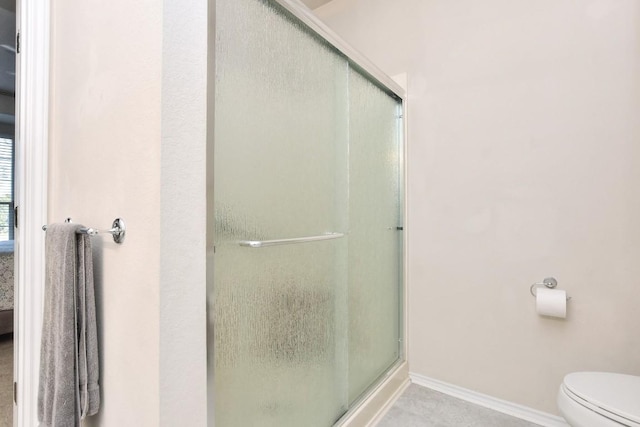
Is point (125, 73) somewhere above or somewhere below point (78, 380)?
above

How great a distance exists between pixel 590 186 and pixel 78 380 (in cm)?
214

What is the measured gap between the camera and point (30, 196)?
1.25m

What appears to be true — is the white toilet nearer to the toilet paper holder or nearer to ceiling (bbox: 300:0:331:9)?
the toilet paper holder

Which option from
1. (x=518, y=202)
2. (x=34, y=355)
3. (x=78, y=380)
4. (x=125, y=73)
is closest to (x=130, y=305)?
(x=78, y=380)

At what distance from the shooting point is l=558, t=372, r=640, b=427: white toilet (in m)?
1.09

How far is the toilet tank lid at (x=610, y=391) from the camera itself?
3.61 feet

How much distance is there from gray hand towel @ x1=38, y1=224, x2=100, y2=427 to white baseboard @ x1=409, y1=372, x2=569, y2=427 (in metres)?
1.76

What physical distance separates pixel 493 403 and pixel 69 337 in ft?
6.55

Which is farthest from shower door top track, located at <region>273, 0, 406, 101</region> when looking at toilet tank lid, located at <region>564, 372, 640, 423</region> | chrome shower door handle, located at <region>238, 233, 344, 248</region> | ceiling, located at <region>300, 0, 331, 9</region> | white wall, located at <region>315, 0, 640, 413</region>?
toilet tank lid, located at <region>564, 372, 640, 423</region>

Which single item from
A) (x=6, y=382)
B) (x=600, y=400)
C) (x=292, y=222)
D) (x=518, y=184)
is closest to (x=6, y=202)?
(x=6, y=382)

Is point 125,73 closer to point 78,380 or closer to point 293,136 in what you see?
point 293,136

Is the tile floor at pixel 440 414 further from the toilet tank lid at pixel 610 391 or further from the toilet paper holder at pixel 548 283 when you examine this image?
→ the toilet paper holder at pixel 548 283

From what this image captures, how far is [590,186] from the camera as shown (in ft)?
5.20

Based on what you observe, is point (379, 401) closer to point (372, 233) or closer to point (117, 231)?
point (372, 233)
